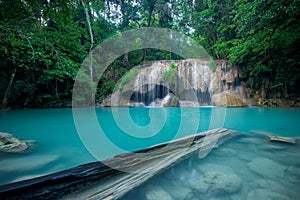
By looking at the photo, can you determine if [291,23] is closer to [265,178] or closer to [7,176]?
[265,178]

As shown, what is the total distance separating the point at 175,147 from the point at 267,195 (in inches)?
38.4

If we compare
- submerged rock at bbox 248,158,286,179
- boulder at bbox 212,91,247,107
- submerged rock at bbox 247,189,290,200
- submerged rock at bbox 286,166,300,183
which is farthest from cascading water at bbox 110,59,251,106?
submerged rock at bbox 247,189,290,200

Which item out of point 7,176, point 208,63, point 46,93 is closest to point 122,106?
point 46,93

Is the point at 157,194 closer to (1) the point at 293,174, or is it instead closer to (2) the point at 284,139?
(1) the point at 293,174

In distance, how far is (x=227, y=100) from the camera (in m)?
8.66

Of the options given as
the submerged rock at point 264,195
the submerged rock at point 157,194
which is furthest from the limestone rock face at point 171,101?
the submerged rock at point 157,194

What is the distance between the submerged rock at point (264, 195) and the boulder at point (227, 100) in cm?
811

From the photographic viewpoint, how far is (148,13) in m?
14.6

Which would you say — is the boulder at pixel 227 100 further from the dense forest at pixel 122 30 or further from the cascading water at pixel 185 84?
the dense forest at pixel 122 30

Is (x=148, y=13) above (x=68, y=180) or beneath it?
above

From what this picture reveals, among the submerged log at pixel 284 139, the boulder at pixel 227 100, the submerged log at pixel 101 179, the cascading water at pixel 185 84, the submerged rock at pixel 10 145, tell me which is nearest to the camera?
the submerged log at pixel 101 179

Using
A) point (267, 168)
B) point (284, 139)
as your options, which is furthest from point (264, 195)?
point (284, 139)

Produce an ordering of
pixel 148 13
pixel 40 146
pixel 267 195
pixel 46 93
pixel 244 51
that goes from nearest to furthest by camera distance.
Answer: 1. pixel 267 195
2. pixel 40 146
3. pixel 244 51
4. pixel 46 93
5. pixel 148 13

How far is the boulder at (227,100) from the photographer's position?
8578 mm
